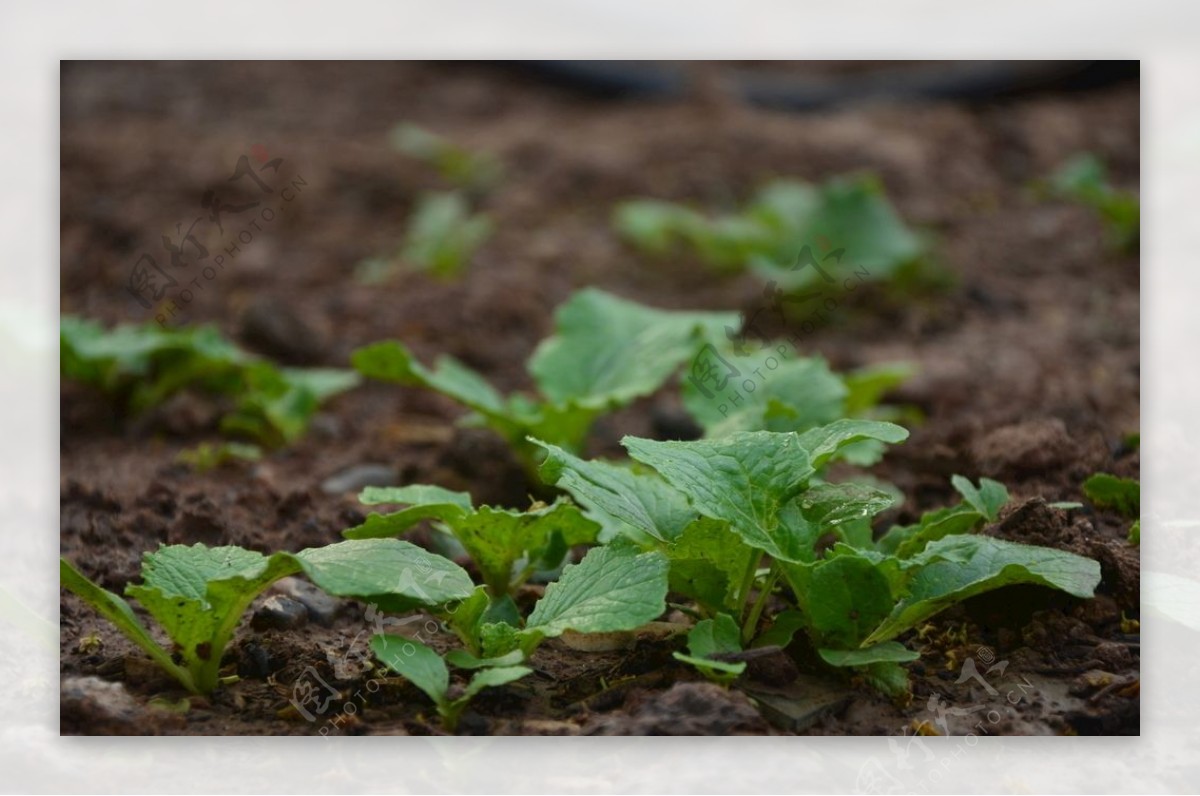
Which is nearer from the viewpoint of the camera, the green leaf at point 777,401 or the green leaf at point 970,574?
the green leaf at point 970,574

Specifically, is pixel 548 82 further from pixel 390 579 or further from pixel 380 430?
pixel 390 579

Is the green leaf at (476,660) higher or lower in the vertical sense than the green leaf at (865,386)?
lower

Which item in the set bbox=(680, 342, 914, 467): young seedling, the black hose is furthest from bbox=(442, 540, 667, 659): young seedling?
the black hose

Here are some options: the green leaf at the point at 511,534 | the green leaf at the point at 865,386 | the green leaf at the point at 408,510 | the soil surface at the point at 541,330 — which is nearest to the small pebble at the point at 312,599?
the soil surface at the point at 541,330

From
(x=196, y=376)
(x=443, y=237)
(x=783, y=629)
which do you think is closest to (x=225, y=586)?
(x=783, y=629)

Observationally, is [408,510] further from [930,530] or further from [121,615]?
[930,530]

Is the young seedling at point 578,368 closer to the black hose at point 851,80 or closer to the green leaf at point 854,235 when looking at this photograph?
the green leaf at point 854,235

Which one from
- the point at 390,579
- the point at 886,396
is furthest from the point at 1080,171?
the point at 390,579
